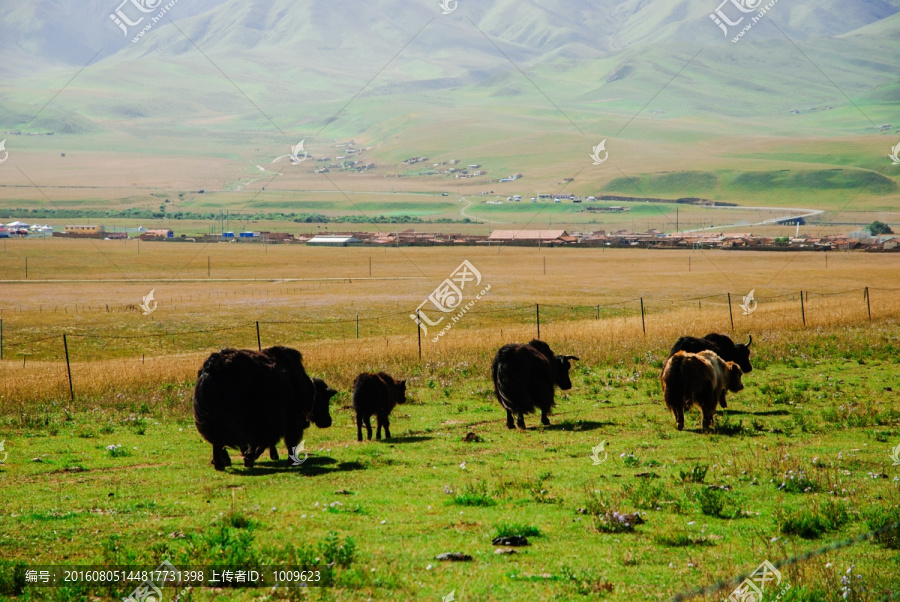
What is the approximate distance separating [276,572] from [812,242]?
12914cm

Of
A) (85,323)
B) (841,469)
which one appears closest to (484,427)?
(841,469)

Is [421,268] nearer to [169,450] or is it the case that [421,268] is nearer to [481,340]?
[481,340]

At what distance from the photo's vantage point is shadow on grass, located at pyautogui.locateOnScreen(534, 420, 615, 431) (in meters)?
17.0

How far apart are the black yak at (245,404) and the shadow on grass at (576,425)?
17.5ft

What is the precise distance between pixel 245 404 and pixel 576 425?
6.91 meters

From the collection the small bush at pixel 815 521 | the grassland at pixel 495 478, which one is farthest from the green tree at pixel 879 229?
the small bush at pixel 815 521

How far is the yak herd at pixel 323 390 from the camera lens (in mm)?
13625

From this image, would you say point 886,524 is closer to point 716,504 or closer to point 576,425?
point 716,504

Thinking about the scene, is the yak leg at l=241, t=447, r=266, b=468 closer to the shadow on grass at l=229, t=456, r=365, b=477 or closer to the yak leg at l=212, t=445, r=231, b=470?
the shadow on grass at l=229, t=456, r=365, b=477

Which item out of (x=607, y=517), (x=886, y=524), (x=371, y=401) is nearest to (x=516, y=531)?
(x=607, y=517)

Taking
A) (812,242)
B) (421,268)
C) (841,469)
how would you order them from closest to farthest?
(841,469) < (421,268) < (812,242)

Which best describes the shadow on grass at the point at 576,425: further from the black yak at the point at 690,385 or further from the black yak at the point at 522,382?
the black yak at the point at 690,385

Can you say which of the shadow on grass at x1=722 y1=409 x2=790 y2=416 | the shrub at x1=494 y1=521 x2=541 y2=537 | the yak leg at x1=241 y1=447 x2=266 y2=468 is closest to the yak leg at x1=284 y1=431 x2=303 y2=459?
the yak leg at x1=241 y1=447 x2=266 y2=468

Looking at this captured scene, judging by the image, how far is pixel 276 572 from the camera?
7.66 meters
